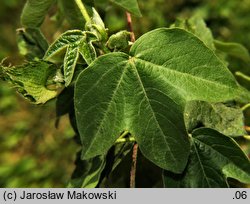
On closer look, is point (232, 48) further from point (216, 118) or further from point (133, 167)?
point (133, 167)

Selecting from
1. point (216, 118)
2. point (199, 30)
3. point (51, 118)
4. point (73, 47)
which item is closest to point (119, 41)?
point (73, 47)

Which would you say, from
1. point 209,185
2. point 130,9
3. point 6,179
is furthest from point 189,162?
point 6,179

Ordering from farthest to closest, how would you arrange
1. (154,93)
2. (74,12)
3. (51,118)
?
(51,118) < (74,12) < (154,93)

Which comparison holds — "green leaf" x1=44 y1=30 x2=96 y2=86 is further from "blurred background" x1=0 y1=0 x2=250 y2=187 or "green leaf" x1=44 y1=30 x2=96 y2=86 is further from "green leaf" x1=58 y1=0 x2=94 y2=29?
"blurred background" x1=0 y1=0 x2=250 y2=187

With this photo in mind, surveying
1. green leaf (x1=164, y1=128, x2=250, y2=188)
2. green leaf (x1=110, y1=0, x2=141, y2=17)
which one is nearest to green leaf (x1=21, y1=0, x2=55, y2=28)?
green leaf (x1=110, y1=0, x2=141, y2=17)

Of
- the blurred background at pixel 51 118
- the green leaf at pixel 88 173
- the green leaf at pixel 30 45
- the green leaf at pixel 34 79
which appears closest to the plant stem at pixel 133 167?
the green leaf at pixel 88 173
